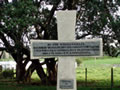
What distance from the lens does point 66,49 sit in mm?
8594

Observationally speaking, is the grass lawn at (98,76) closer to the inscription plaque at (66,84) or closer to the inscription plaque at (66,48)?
the inscription plaque at (66,84)

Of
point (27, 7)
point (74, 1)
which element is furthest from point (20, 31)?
point (74, 1)

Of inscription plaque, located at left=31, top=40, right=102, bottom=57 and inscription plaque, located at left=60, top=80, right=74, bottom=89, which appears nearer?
inscription plaque, located at left=31, top=40, right=102, bottom=57

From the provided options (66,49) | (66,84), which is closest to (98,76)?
(66,84)

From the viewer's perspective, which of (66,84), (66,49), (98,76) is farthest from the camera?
(98,76)

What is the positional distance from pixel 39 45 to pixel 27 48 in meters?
8.92

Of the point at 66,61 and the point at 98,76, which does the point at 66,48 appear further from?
the point at 98,76

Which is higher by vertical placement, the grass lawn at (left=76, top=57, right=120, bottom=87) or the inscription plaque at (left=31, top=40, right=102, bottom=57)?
the inscription plaque at (left=31, top=40, right=102, bottom=57)

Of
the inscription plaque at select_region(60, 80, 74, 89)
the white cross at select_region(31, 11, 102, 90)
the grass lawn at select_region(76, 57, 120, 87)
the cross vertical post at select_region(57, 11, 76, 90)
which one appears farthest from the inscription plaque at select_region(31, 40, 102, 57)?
the grass lawn at select_region(76, 57, 120, 87)

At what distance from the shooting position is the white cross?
857 centimetres

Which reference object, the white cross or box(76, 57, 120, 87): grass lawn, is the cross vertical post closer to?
the white cross

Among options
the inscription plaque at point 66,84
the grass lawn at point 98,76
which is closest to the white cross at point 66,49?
the inscription plaque at point 66,84

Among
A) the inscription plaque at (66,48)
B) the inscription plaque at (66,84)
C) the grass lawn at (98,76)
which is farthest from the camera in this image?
the grass lawn at (98,76)

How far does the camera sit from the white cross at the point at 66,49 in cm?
857
